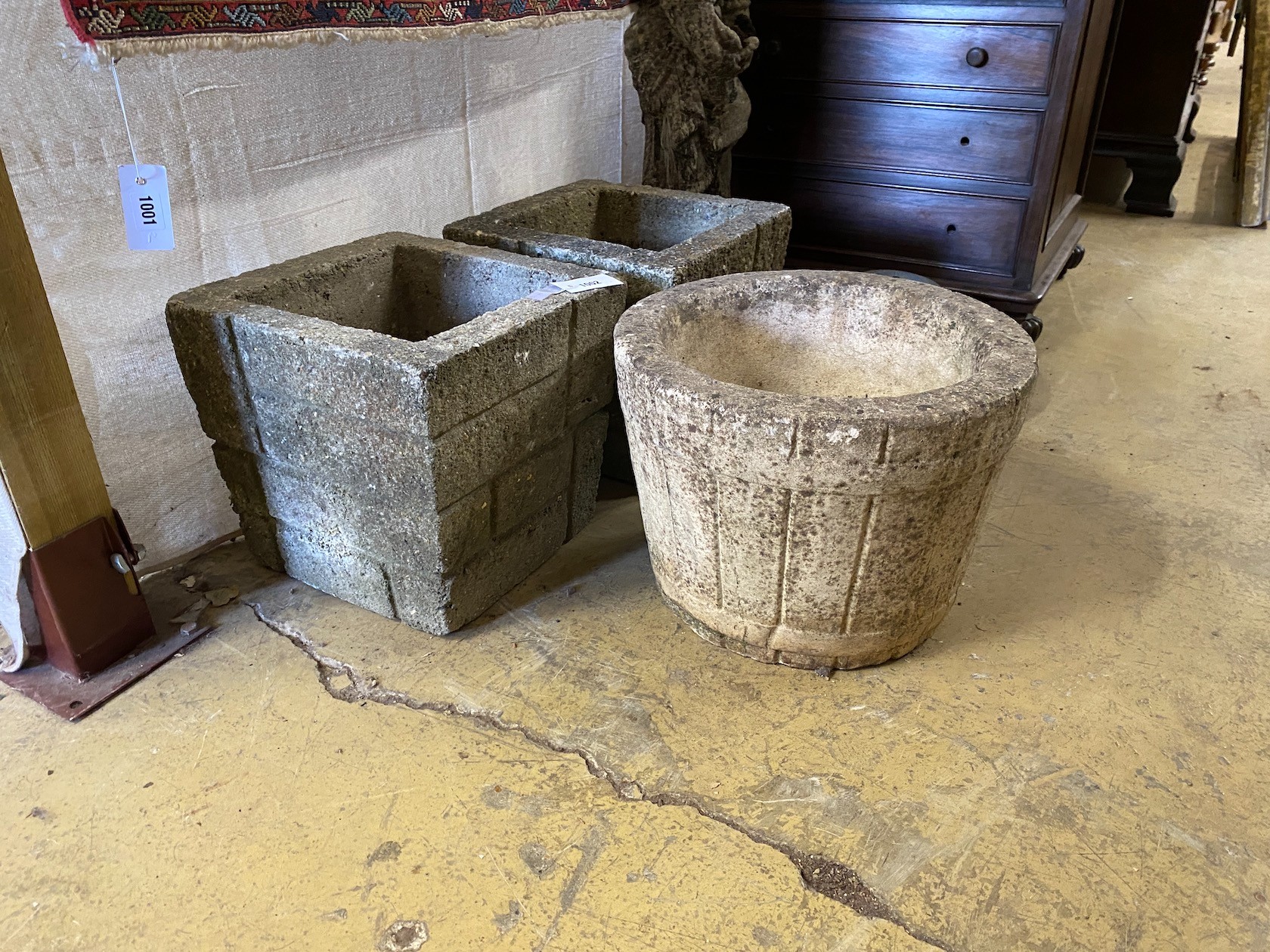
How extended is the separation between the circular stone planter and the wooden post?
971 millimetres

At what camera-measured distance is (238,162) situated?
1.94m

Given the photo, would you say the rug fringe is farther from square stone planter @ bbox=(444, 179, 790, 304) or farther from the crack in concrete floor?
the crack in concrete floor

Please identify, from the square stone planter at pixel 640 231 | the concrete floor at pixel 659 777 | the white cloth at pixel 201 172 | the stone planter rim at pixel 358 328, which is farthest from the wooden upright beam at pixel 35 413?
the square stone planter at pixel 640 231

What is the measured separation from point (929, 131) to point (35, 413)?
2.48 metres

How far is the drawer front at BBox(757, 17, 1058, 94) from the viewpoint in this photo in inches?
101

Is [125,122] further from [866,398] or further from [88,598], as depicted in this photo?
[866,398]

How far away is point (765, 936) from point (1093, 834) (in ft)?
1.84

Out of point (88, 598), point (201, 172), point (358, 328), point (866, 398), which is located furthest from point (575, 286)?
point (88, 598)

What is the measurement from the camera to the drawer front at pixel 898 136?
2.70 m

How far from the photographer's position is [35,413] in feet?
5.05

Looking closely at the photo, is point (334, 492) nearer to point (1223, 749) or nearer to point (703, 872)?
point (703, 872)

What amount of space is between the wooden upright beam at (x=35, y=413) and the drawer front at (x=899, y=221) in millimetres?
2319

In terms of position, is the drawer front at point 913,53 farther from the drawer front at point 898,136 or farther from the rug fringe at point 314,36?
the rug fringe at point 314,36

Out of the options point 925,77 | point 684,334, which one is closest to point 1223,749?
point 684,334
